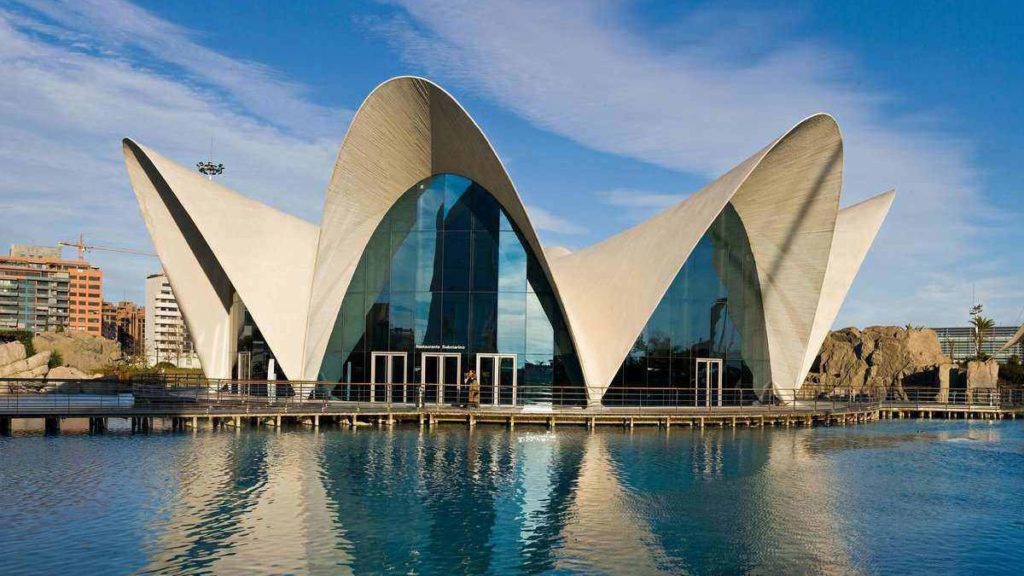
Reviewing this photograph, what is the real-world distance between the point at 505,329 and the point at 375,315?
472 centimetres

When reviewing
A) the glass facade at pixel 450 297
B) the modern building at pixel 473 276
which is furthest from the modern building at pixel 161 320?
the glass facade at pixel 450 297

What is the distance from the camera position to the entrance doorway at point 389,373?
28500 millimetres

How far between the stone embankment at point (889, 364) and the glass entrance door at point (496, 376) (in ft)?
73.0

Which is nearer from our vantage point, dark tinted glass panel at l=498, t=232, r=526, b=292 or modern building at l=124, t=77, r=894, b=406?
modern building at l=124, t=77, r=894, b=406

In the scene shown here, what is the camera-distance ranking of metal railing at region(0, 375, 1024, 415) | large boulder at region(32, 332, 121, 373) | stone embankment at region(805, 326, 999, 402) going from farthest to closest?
large boulder at region(32, 332, 121, 373) → stone embankment at region(805, 326, 999, 402) → metal railing at region(0, 375, 1024, 415)

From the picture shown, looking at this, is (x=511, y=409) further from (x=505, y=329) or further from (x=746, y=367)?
(x=746, y=367)

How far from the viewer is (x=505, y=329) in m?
27.9

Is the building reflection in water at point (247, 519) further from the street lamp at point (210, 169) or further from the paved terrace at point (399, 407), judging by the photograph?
the street lamp at point (210, 169)

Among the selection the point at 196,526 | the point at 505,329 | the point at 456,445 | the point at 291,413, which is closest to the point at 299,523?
the point at 196,526

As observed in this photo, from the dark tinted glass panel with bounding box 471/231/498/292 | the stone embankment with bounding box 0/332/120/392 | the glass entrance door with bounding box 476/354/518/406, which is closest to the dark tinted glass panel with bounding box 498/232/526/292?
the dark tinted glass panel with bounding box 471/231/498/292

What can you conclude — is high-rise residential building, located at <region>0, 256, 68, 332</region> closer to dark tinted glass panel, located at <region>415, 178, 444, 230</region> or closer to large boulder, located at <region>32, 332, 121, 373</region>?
large boulder, located at <region>32, 332, 121, 373</region>

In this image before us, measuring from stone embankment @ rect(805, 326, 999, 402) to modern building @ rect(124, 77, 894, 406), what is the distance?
17.2 m

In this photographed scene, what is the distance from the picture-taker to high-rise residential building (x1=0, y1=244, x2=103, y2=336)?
158 meters

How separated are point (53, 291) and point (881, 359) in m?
159
